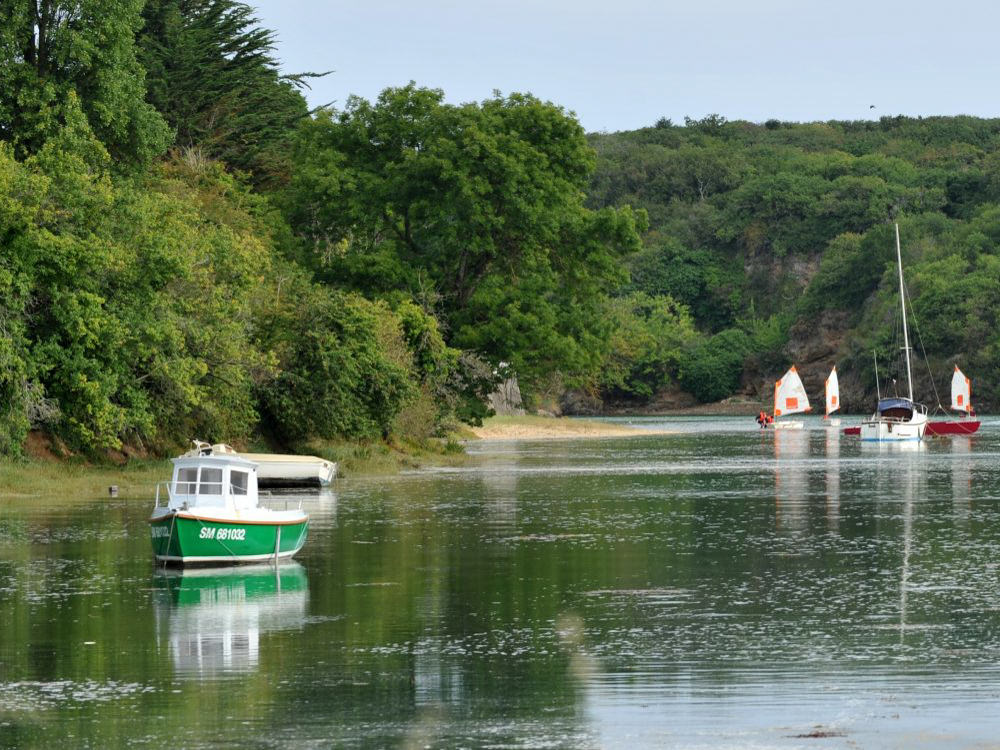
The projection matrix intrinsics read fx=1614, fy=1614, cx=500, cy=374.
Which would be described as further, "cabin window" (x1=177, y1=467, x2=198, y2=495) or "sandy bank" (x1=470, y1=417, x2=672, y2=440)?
"sandy bank" (x1=470, y1=417, x2=672, y2=440)

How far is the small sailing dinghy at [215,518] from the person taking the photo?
1145 inches

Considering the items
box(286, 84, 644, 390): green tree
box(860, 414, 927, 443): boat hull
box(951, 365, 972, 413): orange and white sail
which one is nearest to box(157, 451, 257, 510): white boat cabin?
box(286, 84, 644, 390): green tree

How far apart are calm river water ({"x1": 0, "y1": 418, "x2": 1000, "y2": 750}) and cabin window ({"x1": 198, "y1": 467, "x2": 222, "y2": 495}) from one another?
64.0 inches

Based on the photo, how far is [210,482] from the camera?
29.8m

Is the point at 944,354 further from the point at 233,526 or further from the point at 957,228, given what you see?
the point at 233,526

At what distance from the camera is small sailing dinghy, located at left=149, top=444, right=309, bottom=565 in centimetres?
2908

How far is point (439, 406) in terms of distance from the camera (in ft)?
228

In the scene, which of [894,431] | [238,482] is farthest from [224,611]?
[894,431]

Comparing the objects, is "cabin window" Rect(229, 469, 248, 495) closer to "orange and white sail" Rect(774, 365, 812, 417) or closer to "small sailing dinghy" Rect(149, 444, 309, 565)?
"small sailing dinghy" Rect(149, 444, 309, 565)

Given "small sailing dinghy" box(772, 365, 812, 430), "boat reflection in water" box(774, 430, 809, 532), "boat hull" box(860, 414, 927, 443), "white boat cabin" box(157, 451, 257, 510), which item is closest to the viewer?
"white boat cabin" box(157, 451, 257, 510)

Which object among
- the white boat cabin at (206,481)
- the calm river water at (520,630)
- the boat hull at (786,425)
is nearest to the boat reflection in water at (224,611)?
the calm river water at (520,630)

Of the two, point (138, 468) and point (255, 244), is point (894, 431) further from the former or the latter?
point (138, 468)

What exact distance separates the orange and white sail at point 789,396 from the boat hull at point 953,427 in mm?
19873

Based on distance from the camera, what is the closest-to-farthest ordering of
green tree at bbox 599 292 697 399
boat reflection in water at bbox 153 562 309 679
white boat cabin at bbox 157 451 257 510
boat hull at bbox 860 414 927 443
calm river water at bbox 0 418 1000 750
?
calm river water at bbox 0 418 1000 750
boat reflection in water at bbox 153 562 309 679
white boat cabin at bbox 157 451 257 510
boat hull at bbox 860 414 927 443
green tree at bbox 599 292 697 399
